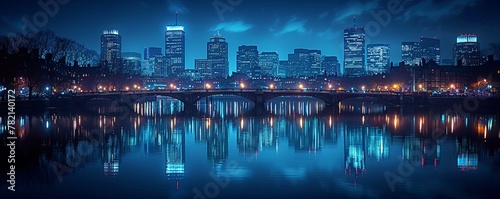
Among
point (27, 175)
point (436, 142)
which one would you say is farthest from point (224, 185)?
point (436, 142)

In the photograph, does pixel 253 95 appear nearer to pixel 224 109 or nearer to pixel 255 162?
pixel 224 109

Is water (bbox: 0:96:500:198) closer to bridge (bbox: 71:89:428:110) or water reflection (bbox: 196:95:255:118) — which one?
water reflection (bbox: 196:95:255:118)

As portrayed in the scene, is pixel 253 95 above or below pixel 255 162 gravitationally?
above

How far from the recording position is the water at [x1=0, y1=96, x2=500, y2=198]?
26.5 meters

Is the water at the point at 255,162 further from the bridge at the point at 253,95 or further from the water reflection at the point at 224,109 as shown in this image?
the bridge at the point at 253,95

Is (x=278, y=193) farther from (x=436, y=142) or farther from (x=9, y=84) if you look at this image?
(x=9, y=84)

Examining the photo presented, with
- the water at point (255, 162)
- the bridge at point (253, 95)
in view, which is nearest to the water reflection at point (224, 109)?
the bridge at point (253, 95)

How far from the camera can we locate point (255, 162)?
3641 cm

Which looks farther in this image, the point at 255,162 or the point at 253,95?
the point at 253,95

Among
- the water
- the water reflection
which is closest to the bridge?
the water reflection

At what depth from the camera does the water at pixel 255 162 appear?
86.9ft

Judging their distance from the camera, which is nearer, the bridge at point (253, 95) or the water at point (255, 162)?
the water at point (255, 162)

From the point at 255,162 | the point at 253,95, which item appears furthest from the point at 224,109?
the point at 255,162

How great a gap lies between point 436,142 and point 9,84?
64.6 metres
